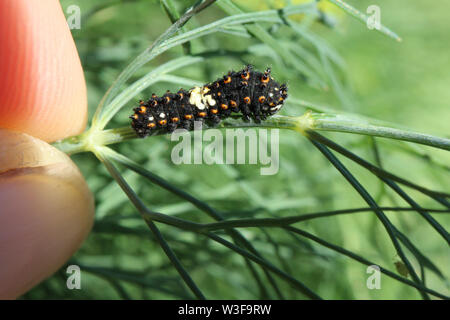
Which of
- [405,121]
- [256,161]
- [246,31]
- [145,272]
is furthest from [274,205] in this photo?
[405,121]

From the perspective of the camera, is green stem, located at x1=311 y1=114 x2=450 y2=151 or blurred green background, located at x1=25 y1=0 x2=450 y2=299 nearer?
green stem, located at x1=311 y1=114 x2=450 y2=151

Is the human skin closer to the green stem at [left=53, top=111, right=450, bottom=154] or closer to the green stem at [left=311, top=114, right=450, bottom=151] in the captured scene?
the green stem at [left=53, top=111, right=450, bottom=154]

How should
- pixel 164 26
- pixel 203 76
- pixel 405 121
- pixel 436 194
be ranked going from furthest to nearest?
pixel 164 26 → pixel 405 121 → pixel 203 76 → pixel 436 194

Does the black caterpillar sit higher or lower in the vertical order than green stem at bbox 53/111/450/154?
higher

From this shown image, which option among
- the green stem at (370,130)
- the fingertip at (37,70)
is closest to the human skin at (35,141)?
the fingertip at (37,70)

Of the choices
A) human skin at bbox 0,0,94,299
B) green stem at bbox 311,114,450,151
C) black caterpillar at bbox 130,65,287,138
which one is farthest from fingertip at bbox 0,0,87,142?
green stem at bbox 311,114,450,151

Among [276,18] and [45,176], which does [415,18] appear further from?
[45,176]
